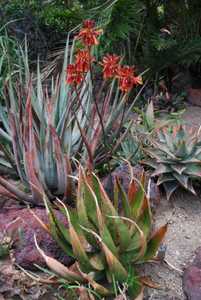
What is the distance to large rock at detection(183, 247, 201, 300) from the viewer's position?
8.64 feet

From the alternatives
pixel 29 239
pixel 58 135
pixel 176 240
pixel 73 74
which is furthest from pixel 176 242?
pixel 73 74

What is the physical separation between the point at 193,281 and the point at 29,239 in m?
1.00

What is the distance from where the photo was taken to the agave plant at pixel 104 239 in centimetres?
262

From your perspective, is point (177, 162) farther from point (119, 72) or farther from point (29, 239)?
point (29, 239)

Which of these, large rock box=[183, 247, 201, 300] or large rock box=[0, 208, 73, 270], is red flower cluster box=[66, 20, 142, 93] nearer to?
large rock box=[0, 208, 73, 270]

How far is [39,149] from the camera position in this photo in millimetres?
3451

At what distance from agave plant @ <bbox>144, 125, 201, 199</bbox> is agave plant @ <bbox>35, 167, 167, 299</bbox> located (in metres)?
0.71

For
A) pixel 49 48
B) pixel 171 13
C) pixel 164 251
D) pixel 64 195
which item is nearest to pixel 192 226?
pixel 164 251

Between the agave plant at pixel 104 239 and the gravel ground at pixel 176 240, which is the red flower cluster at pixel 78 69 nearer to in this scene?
the agave plant at pixel 104 239

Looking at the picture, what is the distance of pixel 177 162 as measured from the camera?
3670 millimetres

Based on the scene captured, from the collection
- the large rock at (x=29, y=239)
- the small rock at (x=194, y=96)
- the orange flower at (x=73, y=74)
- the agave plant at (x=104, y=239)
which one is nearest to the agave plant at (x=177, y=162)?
the agave plant at (x=104, y=239)

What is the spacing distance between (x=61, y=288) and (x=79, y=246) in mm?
351

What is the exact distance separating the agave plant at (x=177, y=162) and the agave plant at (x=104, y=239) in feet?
2.34

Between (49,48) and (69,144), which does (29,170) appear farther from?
(49,48)
